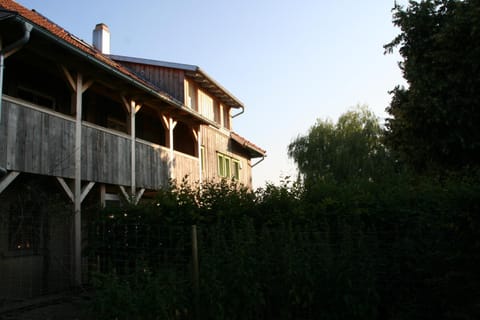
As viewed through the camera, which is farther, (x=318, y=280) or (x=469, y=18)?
(x=469, y=18)

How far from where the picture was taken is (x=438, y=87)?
11.1m

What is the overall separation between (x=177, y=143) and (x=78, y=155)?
7.86 m

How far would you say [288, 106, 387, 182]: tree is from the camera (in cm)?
2531

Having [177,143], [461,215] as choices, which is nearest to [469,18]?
[461,215]

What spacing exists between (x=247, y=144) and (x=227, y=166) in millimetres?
2328

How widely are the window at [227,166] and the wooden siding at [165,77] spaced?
3701 mm

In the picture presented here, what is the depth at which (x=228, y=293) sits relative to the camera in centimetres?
527

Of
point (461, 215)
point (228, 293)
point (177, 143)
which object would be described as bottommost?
point (228, 293)

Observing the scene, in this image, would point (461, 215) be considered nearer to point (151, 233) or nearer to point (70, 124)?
point (151, 233)

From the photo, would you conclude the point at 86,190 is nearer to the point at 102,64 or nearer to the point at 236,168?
the point at 102,64

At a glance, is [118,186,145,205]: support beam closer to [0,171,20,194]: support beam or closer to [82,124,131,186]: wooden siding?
[82,124,131,186]: wooden siding

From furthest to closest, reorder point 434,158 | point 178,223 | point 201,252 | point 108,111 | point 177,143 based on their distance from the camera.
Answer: point 177,143 < point 108,111 < point 434,158 < point 178,223 < point 201,252

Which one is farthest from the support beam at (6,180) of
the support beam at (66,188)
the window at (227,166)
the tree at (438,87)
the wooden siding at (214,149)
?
the window at (227,166)

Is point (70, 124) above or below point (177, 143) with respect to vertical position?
below
